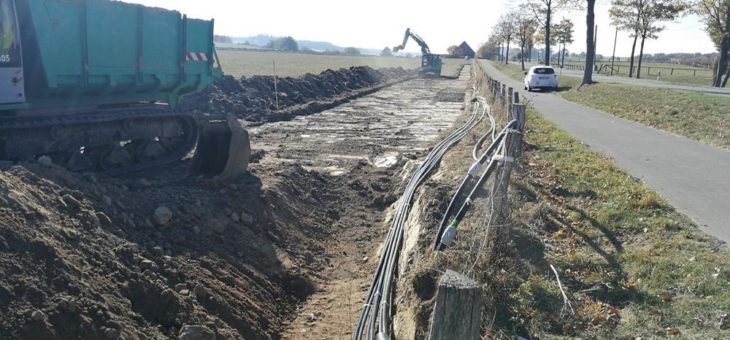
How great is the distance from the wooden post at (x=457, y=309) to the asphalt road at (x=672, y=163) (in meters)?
4.76

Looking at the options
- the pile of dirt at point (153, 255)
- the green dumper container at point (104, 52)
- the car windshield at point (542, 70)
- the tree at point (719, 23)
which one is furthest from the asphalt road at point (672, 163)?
the tree at point (719, 23)

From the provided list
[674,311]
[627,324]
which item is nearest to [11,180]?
[627,324]

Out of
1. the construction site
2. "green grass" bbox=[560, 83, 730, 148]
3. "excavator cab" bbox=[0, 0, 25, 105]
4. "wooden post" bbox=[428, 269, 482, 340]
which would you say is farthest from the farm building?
"wooden post" bbox=[428, 269, 482, 340]

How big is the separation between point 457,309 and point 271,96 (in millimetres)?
20134

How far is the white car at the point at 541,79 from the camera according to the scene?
34.2 m

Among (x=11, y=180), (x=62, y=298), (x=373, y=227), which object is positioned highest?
(x=11, y=180)

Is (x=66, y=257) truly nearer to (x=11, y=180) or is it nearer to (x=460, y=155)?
(x=11, y=180)

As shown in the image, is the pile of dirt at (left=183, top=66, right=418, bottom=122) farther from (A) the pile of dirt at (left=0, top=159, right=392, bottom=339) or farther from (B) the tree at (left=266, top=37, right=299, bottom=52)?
(B) the tree at (left=266, top=37, right=299, bottom=52)

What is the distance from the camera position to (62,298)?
479 cm

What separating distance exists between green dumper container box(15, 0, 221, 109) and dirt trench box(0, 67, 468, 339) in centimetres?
178

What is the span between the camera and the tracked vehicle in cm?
948

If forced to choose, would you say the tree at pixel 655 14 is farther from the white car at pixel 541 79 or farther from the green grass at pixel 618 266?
the green grass at pixel 618 266

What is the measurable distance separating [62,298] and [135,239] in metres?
1.96

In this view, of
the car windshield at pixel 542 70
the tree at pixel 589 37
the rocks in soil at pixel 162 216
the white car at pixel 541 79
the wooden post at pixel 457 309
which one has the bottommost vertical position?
the rocks in soil at pixel 162 216
